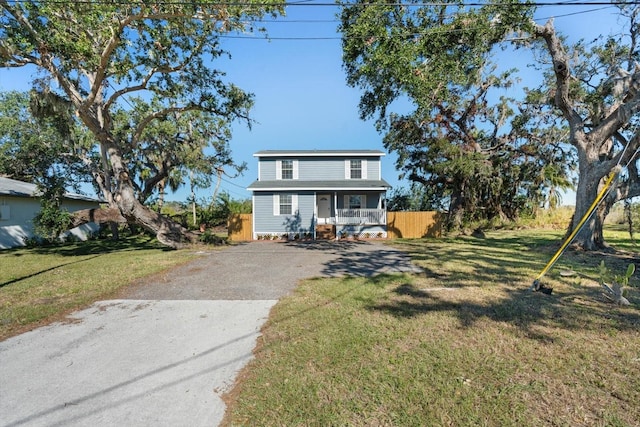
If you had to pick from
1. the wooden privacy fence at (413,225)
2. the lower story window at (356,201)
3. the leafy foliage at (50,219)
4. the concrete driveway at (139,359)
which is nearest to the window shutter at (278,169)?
the lower story window at (356,201)

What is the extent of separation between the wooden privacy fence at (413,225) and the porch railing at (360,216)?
621 millimetres

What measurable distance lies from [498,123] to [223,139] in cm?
1779

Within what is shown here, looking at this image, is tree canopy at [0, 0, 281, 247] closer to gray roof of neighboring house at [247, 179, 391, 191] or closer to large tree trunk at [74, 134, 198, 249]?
large tree trunk at [74, 134, 198, 249]

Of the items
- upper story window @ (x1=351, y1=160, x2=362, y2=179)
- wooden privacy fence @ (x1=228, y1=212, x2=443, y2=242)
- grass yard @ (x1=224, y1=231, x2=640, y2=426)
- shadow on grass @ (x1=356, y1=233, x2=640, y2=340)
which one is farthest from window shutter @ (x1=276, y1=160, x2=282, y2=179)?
grass yard @ (x1=224, y1=231, x2=640, y2=426)

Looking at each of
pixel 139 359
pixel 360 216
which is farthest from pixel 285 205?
pixel 139 359

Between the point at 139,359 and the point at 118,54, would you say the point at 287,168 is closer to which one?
the point at 118,54

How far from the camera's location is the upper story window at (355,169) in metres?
18.8

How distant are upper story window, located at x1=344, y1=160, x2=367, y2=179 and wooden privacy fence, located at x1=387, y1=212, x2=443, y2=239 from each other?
301 centimetres

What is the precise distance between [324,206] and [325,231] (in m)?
1.77

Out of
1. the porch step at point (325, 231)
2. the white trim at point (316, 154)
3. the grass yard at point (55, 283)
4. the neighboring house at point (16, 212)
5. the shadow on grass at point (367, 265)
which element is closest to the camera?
the grass yard at point (55, 283)

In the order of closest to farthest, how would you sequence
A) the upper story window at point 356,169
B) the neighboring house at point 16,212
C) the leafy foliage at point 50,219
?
the leafy foliage at point 50,219
the neighboring house at point 16,212
the upper story window at point 356,169

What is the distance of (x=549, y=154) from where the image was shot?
1900 centimetres

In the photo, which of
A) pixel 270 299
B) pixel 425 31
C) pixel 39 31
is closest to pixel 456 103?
pixel 425 31

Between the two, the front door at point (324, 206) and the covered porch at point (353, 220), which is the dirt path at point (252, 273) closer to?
the covered porch at point (353, 220)
